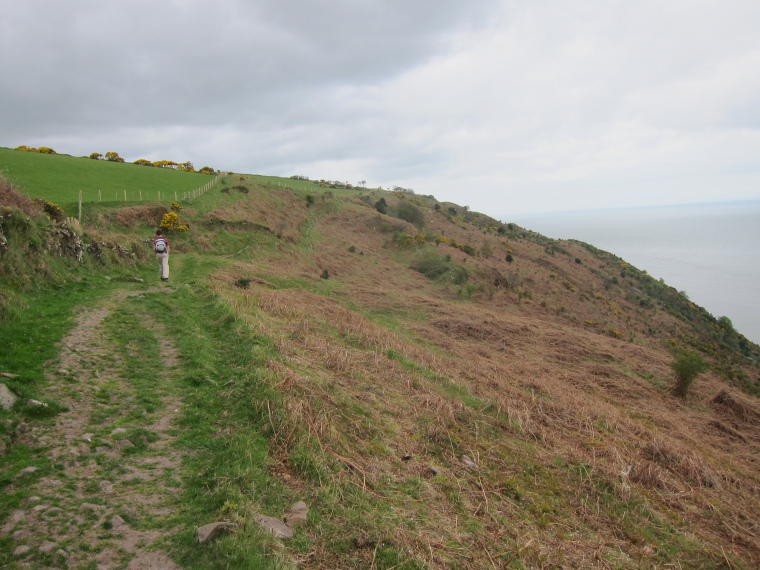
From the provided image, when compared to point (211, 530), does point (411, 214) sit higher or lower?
higher

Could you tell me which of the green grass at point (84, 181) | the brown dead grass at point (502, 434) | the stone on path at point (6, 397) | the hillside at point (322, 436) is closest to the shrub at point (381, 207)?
the green grass at point (84, 181)

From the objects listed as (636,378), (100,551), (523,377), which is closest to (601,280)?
(636,378)

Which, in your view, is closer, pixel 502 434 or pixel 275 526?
pixel 275 526

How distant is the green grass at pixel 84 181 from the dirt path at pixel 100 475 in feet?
68.5

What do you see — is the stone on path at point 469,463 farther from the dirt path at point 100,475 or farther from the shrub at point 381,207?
the shrub at point 381,207

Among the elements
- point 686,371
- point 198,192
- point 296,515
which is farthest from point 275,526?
point 198,192

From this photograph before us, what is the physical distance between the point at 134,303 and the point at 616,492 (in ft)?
41.6

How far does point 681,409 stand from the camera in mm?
17000

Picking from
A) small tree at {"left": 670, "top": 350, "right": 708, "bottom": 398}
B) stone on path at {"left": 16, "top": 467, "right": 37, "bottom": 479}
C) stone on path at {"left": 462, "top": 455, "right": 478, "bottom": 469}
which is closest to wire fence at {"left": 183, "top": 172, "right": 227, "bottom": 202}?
stone on path at {"left": 16, "top": 467, "right": 37, "bottom": 479}

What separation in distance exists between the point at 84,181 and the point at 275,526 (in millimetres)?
36202

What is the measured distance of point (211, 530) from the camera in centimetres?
437

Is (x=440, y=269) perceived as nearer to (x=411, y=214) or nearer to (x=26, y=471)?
(x=411, y=214)

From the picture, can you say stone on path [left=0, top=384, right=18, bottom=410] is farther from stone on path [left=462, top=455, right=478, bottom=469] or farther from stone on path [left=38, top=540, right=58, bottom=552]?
stone on path [left=462, top=455, right=478, bottom=469]

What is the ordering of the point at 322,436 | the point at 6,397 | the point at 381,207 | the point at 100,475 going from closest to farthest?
the point at 100,475
the point at 6,397
the point at 322,436
the point at 381,207
